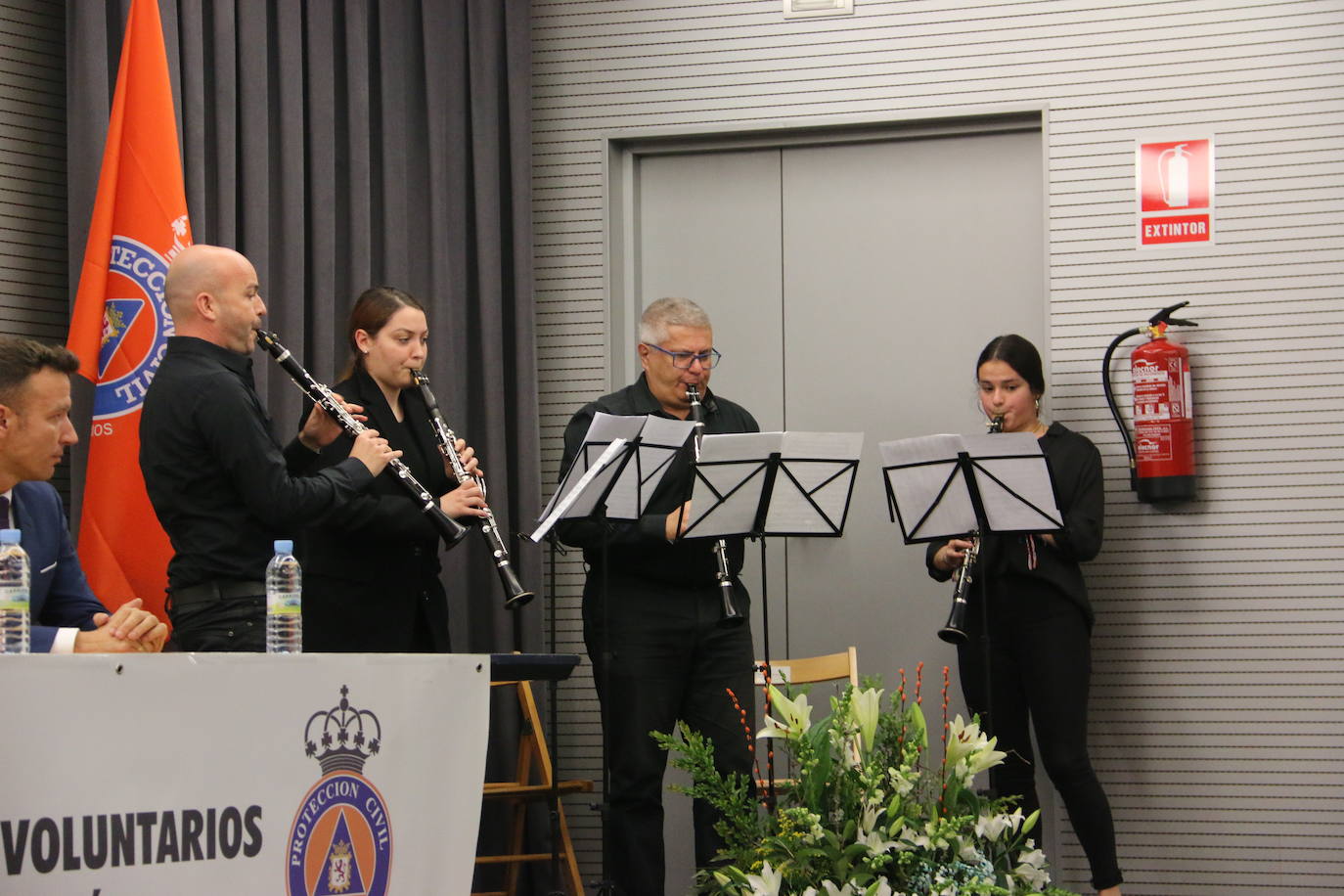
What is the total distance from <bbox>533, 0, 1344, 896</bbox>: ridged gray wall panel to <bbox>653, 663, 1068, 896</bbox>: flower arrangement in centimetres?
259

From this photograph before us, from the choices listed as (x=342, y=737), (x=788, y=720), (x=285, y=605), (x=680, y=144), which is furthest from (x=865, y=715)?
(x=680, y=144)

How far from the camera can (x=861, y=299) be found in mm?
5066

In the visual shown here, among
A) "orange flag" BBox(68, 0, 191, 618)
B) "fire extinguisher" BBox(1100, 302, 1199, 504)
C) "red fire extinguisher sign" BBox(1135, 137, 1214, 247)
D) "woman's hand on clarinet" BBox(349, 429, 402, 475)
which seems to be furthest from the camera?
"red fire extinguisher sign" BBox(1135, 137, 1214, 247)

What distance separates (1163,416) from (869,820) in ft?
9.18

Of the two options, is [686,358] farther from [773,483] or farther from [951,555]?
[951,555]

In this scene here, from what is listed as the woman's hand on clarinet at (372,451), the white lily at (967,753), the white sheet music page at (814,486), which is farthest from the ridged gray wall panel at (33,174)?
the white lily at (967,753)

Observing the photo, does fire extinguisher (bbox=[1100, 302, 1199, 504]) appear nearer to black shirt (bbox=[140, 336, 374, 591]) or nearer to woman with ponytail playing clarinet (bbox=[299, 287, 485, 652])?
woman with ponytail playing clarinet (bbox=[299, 287, 485, 652])

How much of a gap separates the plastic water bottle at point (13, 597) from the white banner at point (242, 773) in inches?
14.1

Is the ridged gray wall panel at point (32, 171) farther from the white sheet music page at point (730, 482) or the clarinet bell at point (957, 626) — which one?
the clarinet bell at point (957, 626)

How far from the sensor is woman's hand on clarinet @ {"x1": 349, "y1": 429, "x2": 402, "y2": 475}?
3.40 metres

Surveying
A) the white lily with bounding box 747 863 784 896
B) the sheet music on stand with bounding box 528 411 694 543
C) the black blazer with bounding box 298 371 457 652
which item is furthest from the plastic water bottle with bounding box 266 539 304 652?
the white lily with bounding box 747 863 784 896

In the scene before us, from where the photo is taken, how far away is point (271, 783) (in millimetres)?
2359

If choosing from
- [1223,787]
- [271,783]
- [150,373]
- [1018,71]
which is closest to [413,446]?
[150,373]

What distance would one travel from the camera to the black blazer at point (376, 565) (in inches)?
142
